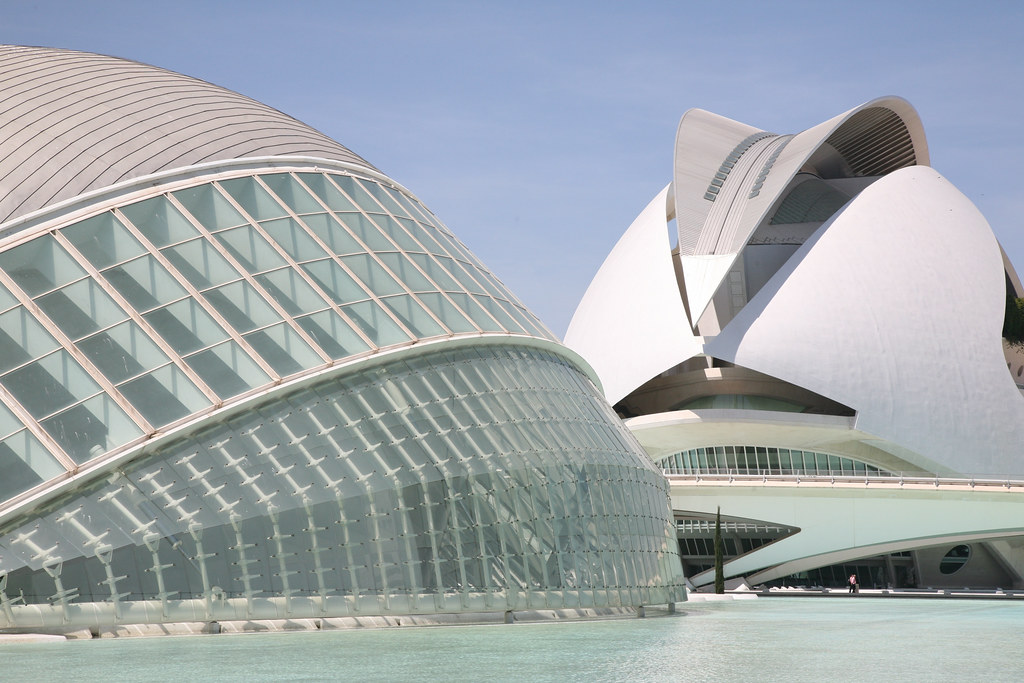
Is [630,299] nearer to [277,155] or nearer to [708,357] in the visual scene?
[708,357]

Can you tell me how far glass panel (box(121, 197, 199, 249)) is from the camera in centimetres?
1775

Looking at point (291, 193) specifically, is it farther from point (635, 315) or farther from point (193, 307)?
point (635, 315)

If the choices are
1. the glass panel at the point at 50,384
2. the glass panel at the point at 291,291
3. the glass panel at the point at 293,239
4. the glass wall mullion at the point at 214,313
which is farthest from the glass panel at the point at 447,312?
the glass panel at the point at 50,384

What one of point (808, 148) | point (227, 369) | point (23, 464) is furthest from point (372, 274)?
point (808, 148)

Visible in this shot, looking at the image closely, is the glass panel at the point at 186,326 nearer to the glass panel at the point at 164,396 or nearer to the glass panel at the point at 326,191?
the glass panel at the point at 164,396

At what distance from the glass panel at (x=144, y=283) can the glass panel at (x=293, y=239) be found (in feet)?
7.19

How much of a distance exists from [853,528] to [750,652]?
28.7 meters

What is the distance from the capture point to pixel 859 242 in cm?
4750

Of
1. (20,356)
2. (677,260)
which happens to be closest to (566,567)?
(20,356)

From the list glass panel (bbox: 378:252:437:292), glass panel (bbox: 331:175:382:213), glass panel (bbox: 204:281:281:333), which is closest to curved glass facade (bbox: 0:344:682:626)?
glass panel (bbox: 204:281:281:333)

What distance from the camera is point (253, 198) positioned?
63.8 ft

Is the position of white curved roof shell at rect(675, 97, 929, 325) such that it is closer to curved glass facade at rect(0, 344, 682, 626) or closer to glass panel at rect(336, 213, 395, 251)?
glass panel at rect(336, 213, 395, 251)

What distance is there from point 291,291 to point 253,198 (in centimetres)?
227

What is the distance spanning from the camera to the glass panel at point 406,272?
789 inches
